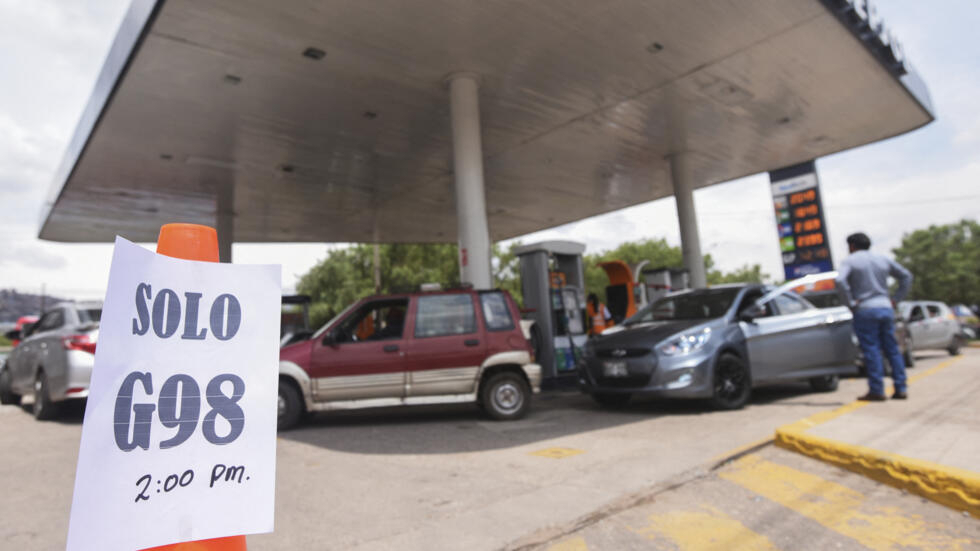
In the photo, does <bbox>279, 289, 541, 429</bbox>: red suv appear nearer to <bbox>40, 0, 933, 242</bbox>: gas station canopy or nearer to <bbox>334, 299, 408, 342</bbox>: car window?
<bbox>334, 299, 408, 342</bbox>: car window

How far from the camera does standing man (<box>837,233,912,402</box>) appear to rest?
6.38 m

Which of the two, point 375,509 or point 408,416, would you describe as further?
point 408,416

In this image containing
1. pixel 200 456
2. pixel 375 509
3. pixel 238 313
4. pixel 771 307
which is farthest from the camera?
pixel 771 307

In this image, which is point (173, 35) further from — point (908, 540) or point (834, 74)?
point (834, 74)

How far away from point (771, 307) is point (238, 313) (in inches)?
296

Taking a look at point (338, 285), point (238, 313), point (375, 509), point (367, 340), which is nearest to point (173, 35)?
point (367, 340)

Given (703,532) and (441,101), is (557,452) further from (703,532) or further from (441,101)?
(441,101)

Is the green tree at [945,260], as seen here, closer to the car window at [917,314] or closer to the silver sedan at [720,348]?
the car window at [917,314]

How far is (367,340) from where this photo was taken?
23.3 ft

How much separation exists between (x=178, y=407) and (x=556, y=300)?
9.85m

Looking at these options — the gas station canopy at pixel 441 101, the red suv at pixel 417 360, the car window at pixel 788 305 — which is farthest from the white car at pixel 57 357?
the car window at pixel 788 305

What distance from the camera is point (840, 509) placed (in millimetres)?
3281

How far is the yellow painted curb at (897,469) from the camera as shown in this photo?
124 inches

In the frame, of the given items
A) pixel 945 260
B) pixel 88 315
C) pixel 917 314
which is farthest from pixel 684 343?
pixel 945 260
